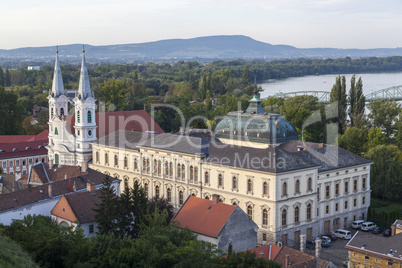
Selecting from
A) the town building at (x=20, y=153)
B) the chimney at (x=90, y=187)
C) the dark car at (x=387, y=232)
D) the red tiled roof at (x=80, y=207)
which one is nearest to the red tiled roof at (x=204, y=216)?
the red tiled roof at (x=80, y=207)

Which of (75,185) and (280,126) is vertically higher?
(280,126)

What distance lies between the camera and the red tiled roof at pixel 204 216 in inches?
1594

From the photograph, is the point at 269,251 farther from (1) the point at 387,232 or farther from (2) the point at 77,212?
(1) the point at 387,232

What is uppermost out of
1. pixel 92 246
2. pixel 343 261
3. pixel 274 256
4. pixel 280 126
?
pixel 280 126

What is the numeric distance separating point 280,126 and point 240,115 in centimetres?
569

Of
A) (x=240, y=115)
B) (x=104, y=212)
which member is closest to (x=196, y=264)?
(x=104, y=212)

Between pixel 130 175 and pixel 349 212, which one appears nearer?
pixel 349 212

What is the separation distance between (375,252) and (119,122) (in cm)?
4526

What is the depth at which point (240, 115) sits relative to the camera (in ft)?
203

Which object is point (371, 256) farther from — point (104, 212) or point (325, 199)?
point (104, 212)

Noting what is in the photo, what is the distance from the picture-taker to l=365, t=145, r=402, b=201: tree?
61.1m

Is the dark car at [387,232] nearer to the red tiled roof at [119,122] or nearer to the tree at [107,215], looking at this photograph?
the tree at [107,215]

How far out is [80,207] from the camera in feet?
140

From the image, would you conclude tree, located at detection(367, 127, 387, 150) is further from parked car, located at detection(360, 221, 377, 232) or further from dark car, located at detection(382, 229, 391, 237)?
dark car, located at detection(382, 229, 391, 237)
